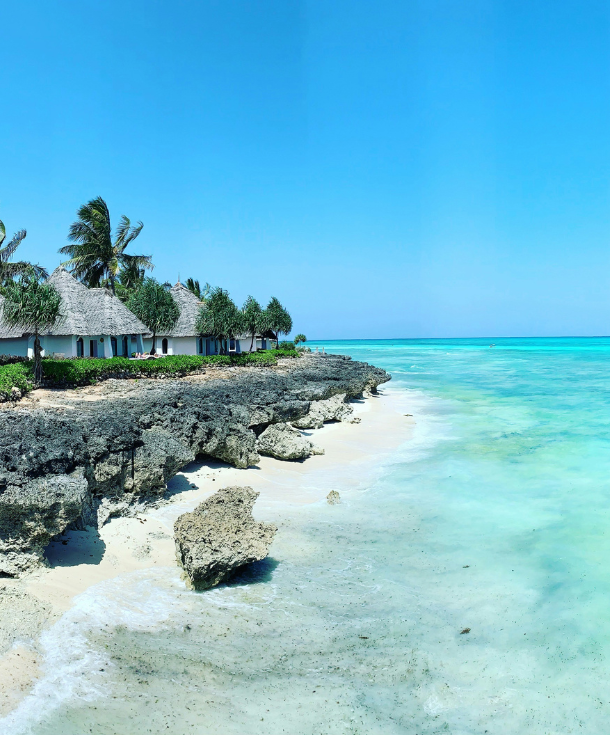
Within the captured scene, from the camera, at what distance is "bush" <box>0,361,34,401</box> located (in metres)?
17.8

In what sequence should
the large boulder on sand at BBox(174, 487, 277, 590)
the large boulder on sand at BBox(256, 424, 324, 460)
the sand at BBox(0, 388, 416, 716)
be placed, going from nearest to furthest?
the sand at BBox(0, 388, 416, 716) < the large boulder on sand at BBox(174, 487, 277, 590) < the large boulder on sand at BBox(256, 424, 324, 460)

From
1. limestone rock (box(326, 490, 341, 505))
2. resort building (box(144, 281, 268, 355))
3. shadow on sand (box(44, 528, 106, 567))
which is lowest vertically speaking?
limestone rock (box(326, 490, 341, 505))

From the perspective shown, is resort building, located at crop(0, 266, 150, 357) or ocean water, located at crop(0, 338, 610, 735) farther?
resort building, located at crop(0, 266, 150, 357)

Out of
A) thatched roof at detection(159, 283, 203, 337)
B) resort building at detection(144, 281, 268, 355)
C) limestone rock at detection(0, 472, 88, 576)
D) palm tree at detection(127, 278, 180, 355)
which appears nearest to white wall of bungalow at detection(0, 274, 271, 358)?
palm tree at detection(127, 278, 180, 355)

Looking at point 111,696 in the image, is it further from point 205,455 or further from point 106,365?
point 106,365

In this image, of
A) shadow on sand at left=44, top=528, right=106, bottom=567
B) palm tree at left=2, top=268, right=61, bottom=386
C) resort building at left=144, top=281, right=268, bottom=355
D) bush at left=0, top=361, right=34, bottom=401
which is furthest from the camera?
resort building at left=144, top=281, right=268, bottom=355

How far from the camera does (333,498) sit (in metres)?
11.9

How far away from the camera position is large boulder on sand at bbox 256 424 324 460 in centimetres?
1467

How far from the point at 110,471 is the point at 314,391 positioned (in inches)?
511

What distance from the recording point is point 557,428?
23.6 metres

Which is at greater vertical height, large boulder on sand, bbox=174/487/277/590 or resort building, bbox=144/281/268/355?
resort building, bbox=144/281/268/355

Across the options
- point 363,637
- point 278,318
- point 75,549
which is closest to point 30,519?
point 75,549

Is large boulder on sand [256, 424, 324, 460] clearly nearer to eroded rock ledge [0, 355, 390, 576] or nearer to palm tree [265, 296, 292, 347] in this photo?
eroded rock ledge [0, 355, 390, 576]

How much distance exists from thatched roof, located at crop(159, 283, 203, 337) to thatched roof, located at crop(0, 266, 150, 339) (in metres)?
7.06
